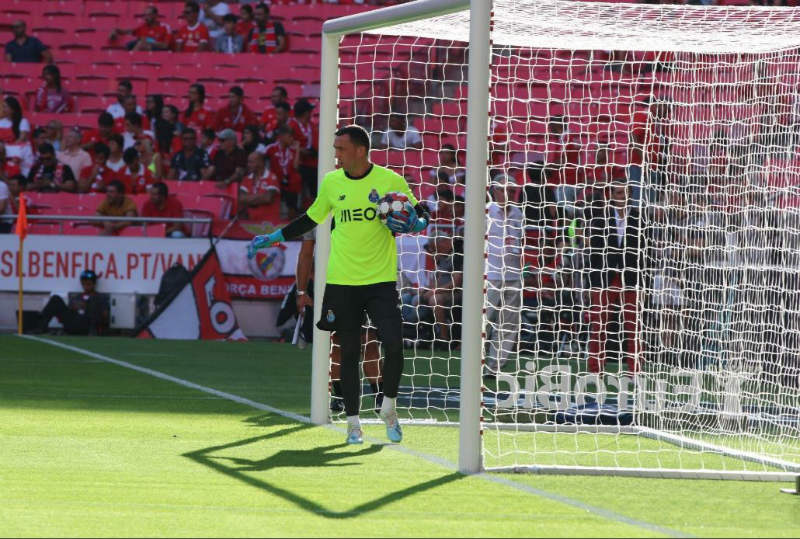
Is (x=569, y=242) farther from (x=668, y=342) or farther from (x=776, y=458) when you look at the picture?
(x=776, y=458)

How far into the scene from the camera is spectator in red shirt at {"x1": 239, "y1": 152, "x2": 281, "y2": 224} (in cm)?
2050

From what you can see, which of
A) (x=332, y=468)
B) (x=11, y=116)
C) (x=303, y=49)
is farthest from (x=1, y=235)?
(x=332, y=468)

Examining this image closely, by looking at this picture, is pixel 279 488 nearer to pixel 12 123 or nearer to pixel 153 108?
pixel 153 108

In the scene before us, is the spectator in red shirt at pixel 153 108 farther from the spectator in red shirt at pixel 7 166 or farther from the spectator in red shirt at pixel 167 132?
the spectator in red shirt at pixel 7 166

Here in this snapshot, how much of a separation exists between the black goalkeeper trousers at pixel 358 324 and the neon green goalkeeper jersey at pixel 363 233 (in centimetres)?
8

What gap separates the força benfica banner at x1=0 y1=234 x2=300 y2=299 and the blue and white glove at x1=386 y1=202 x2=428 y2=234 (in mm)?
10491

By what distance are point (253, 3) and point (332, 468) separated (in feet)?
60.5

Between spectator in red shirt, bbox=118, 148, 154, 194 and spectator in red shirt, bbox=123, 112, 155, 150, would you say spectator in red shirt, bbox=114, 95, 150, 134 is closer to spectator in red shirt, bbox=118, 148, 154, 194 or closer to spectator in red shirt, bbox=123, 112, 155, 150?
spectator in red shirt, bbox=123, 112, 155, 150

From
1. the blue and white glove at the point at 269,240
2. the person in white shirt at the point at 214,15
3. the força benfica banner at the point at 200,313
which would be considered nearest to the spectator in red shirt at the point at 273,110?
the person in white shirt at the point at 214,15

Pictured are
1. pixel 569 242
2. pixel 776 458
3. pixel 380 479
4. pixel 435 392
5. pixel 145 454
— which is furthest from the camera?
pixel 569 242

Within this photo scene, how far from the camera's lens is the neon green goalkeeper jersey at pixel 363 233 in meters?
9.56

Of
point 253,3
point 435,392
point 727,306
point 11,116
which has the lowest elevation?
point 435,392

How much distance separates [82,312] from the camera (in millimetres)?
19938

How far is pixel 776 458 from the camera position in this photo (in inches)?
377
